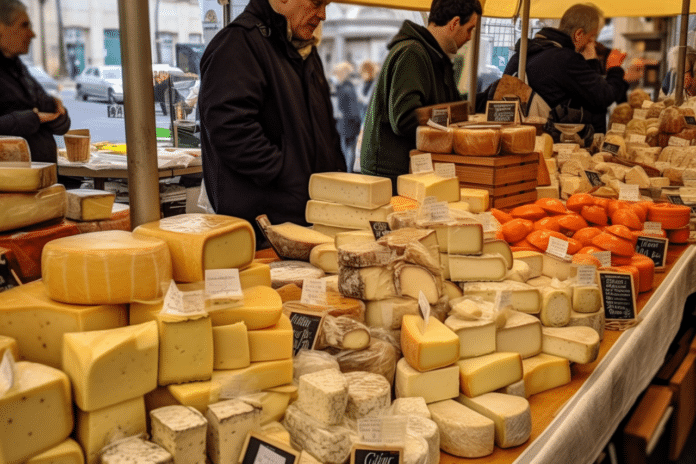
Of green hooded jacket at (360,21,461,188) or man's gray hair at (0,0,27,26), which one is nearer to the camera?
green hooded jacket at (360,21,461,188)

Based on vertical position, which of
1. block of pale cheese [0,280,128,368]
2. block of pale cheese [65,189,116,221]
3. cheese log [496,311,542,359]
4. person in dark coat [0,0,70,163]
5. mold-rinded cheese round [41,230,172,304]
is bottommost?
cheese log [496,311,542,359]

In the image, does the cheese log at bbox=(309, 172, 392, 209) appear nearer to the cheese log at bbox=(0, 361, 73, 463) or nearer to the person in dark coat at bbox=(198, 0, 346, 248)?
the person in dark coat at bbox=(198, 0, 346, 248)

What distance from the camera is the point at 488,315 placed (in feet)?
5.21

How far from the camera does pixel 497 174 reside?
2.67m

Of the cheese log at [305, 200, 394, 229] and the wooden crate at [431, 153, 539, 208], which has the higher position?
the wooden crate at [431, 153, 539, 208]

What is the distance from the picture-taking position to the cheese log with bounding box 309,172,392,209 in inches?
81.5

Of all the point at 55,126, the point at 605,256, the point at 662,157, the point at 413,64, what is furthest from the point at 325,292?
the point at 662,157

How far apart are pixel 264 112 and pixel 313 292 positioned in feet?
3.91

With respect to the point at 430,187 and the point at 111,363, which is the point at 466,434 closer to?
the point at 111,363

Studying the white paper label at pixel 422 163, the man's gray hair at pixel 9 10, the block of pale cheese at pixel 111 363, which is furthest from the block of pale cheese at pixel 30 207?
the man's gray hair at pixel 9 10

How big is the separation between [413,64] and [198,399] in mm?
2238

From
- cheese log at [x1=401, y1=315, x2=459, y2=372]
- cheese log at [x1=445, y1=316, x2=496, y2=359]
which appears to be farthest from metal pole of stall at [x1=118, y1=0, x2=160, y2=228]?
cheese log at [x1=445, y1=316, x2=496, y2=359]

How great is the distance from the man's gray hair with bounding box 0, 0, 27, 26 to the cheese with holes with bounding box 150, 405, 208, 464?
2694 mm

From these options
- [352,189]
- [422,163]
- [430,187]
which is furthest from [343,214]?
[422,163]
